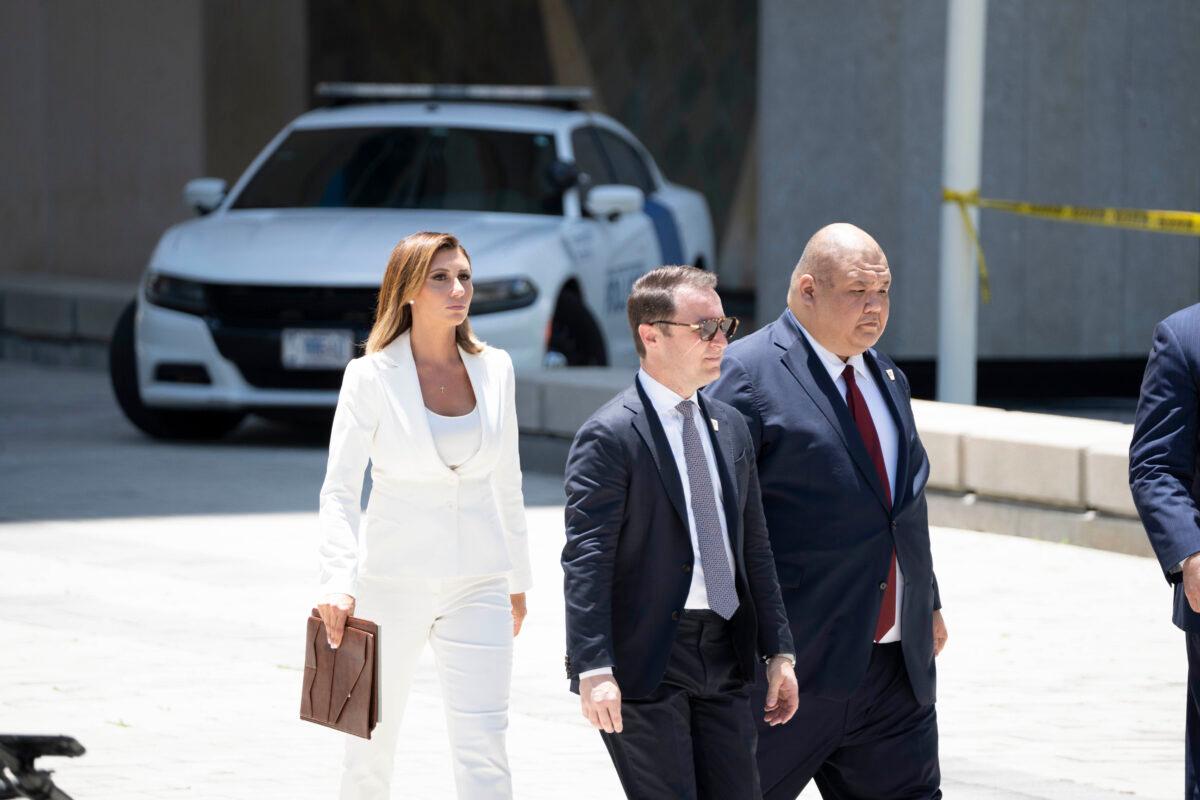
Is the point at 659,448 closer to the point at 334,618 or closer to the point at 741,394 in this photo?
the point at 741,394

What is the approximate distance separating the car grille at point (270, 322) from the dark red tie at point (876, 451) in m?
7.38

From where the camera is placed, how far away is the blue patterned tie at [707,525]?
458 centimetres

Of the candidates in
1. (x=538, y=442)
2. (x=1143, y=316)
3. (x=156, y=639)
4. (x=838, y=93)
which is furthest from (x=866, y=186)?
(x=156, y=639)

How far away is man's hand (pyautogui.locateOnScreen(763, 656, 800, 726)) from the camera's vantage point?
15.2 ft

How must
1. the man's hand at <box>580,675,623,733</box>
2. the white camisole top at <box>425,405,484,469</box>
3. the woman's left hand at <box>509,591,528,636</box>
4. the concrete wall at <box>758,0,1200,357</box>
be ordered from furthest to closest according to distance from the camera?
1. the concrete wall at <box>758,0,1200,357</box>
2. the woman's left hand at <box>509,591,528,636</box>
3. the white camisole top at <box>425,405,484,469</box>
4. the man's hand at <box>580,675,623,733</box>

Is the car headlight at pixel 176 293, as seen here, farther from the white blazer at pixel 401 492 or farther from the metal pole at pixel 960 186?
the white blazer at pixel 401 492

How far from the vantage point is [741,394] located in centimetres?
497

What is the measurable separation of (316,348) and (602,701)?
8.02 meters

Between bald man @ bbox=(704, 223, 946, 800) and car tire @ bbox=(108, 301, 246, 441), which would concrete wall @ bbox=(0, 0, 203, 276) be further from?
bald man @ bbox=(704, 223, 946, 800)

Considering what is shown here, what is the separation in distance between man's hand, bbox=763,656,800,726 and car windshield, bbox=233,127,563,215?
28.9 ft

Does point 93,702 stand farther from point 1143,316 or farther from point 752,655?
point 1143,316

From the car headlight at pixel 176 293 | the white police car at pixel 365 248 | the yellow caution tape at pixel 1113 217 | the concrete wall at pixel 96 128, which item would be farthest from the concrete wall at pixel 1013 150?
the concrete wall at pixel 96 128

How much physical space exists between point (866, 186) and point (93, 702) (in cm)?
893

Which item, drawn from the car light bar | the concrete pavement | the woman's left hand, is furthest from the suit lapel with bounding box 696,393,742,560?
the car light bar
